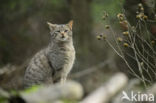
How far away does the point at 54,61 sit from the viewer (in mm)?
9023

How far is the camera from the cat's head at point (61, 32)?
30.0ft

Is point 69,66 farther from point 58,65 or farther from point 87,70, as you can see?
Result: point 87,70

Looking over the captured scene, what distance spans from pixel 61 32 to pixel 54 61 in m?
0.68

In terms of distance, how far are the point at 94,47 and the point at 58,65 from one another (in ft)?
29.8

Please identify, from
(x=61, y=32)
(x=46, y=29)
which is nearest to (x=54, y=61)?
(x=61, y=32)

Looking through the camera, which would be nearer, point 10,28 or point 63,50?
point 63,50

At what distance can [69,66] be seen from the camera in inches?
362

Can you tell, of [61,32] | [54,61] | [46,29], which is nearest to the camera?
[54,61]

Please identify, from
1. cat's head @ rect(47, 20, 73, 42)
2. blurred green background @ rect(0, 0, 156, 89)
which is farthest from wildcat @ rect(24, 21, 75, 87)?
blurred green background @ rect(0, 0, 156, 89)

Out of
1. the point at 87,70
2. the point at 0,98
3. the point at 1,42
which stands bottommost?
the point at 87,70

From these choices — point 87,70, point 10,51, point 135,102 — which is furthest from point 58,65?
point 10,51

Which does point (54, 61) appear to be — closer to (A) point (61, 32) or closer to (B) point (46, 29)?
(A) point (61, 32)

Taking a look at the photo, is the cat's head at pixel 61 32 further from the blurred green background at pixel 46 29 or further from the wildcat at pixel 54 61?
the blurred green background at pixel 46 29

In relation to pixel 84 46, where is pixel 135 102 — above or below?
above
